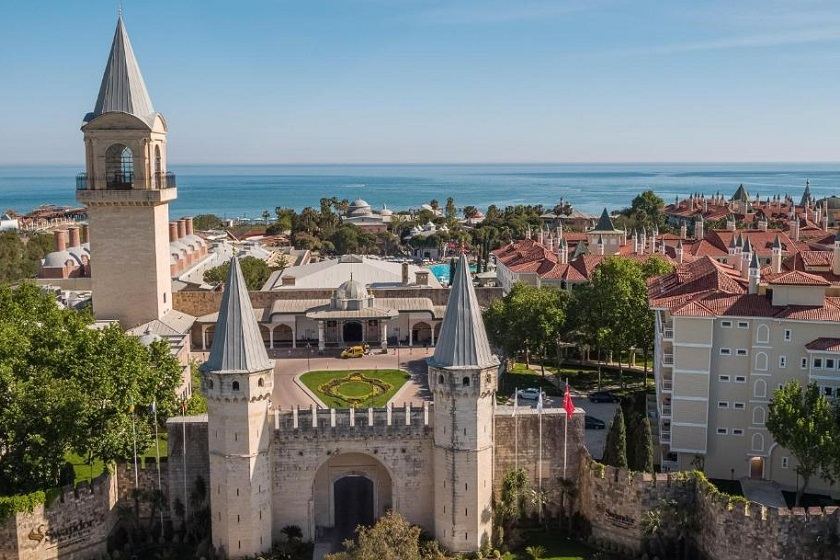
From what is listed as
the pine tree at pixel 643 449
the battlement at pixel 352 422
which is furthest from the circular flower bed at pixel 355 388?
the pine tree at pixel 643 449

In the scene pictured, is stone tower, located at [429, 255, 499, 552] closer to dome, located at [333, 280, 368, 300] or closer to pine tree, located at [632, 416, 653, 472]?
pine tree, located at [632, 416, 653, 472]

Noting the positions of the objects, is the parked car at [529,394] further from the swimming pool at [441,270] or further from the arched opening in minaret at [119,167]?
the swimming pool at [441,270]

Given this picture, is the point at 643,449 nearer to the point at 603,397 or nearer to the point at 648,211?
the point at 603,397

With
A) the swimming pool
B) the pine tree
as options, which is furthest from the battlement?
the swimming pool

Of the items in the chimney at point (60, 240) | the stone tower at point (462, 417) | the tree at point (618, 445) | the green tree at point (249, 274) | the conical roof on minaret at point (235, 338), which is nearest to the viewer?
the conical roof on minaret at point (235, 338)

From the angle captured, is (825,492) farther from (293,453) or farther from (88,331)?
(88,331)
